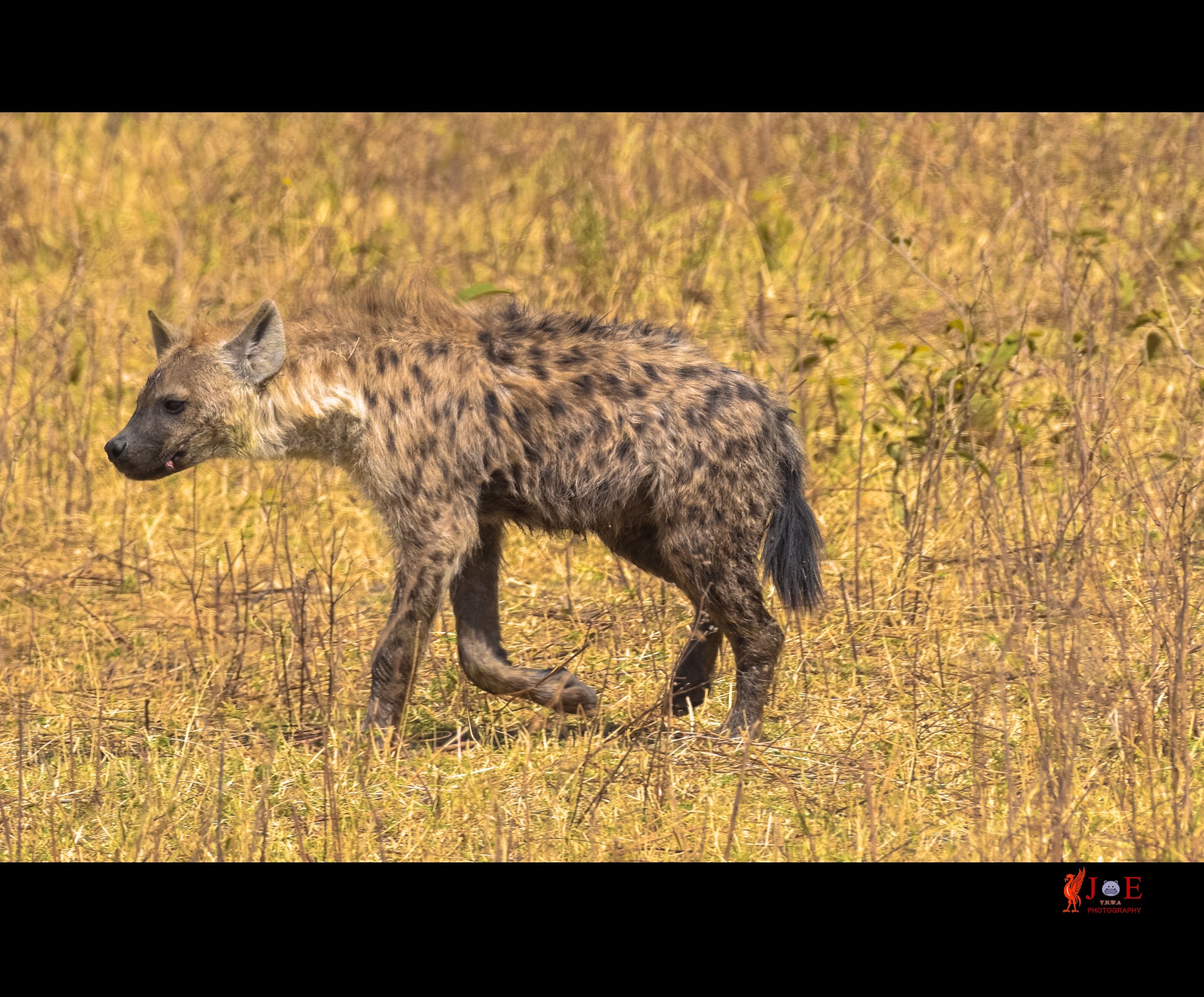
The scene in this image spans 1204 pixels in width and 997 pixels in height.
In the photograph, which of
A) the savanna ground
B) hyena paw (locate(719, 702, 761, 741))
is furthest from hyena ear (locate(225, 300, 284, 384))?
hyena paw (locate(719, 702, 761, 741))

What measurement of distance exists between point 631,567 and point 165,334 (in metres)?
1.86

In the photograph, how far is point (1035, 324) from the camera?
7176mm

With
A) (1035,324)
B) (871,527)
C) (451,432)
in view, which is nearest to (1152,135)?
(1035,324)

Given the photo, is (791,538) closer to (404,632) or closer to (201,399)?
(404,632)

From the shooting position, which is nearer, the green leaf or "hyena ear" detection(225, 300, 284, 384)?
"hyena ear" detection(225, 300, 284, 384)

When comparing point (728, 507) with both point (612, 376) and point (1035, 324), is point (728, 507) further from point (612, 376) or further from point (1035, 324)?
point (1035, 324)

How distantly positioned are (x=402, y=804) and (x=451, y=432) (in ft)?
3.40

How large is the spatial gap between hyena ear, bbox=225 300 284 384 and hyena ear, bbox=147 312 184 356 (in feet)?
0.71

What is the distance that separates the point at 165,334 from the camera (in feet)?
15.2

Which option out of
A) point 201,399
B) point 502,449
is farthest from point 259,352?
point 502,449

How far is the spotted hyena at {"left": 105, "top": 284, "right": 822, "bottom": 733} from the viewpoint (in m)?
4.38

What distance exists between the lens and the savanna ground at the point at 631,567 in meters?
3.87

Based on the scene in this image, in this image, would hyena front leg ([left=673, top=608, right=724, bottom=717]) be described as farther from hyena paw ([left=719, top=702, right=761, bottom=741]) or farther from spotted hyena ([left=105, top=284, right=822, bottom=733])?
hyena paw ([left=719, top=702, right=761, bottom=741])
